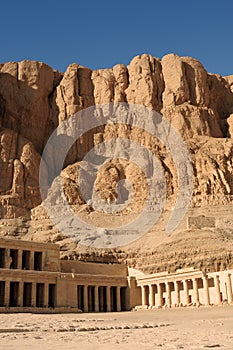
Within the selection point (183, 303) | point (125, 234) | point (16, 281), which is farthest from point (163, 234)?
point (16, 281)

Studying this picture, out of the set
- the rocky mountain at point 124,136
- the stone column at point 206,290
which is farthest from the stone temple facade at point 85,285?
the rocky mountain at point 124,136

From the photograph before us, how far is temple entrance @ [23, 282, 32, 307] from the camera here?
49625 mm

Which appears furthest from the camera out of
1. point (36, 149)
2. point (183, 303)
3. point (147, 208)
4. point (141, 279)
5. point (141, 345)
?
point (36, 149)

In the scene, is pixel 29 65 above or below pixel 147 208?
above

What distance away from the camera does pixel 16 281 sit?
4862 cm

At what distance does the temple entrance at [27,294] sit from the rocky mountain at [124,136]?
12.8 meters

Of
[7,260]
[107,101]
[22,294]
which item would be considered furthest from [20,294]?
[107,101]

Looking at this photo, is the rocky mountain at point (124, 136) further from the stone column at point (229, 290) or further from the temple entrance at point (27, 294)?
the temple entrance at point (27, 294)

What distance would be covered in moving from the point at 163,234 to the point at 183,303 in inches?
695

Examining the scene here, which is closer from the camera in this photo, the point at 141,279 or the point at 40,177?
the point at 141,279

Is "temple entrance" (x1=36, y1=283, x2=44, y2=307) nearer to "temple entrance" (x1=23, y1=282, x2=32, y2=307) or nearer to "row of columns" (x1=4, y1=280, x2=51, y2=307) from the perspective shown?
"row of columns" (x1=4, y1=280, x2=51, y2=307)

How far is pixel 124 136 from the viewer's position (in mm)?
106312

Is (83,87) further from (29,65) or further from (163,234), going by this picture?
(163,234)

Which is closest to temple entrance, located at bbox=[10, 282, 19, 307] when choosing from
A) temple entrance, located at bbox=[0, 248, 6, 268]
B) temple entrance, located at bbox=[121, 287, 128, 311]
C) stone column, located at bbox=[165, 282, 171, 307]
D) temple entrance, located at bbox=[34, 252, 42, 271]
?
temple entrance, located at bbox=[0, 248, 6, 268]
